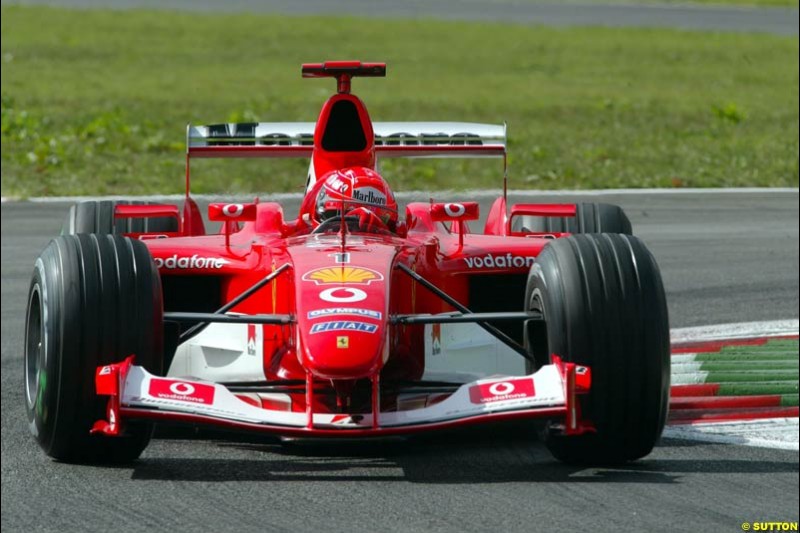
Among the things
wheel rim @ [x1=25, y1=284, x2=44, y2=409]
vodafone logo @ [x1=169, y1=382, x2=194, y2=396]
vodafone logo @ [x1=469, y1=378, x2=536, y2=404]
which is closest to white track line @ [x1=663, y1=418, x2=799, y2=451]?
vodafone logo @ [x1=469, y1=378, x2=536, y2=404]

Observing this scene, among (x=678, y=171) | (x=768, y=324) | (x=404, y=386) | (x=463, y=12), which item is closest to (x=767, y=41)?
(x=463, y=12)

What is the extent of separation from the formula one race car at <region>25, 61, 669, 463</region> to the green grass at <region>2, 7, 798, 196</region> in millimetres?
9050

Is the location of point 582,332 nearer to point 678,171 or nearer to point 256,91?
point 678,171

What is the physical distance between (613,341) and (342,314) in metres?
1.15

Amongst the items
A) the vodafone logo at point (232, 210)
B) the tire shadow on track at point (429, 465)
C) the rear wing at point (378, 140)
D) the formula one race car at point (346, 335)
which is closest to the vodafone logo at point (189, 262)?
the formula one race car at point (346, 335)

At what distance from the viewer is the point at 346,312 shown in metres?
6.51

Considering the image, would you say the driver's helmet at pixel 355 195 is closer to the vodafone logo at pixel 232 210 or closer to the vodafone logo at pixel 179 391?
the vodafone logo at pixel 232 210

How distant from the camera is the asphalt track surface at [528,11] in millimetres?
33062

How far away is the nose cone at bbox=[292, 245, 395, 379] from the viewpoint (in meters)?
6.36

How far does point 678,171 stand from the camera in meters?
17.8

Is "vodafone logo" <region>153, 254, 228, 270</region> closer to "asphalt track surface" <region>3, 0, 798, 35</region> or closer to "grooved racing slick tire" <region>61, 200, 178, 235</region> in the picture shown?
"grooved racing slick tire" <region>61, 200, 178, 235</region>

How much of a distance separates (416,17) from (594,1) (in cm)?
637

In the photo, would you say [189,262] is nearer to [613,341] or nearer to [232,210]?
[232,210]

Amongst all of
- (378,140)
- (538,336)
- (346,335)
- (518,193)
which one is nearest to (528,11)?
(518,193)
